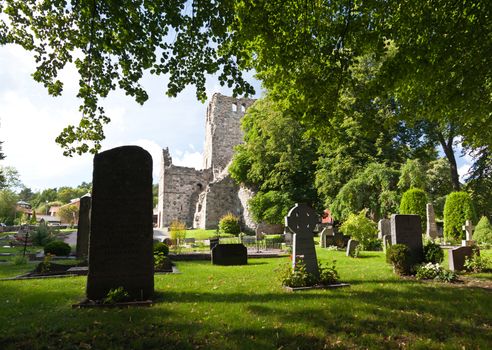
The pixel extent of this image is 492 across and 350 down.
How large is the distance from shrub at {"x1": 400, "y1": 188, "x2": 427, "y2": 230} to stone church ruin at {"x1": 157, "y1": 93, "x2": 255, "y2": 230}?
15054 mm

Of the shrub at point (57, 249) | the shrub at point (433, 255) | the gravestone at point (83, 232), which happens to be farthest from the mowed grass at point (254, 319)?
the shrub at point (57, 249)

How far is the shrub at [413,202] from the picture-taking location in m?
21.0

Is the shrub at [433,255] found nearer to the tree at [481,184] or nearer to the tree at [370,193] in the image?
the tree at [370,193]

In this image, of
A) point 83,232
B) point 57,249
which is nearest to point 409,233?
point 83,232

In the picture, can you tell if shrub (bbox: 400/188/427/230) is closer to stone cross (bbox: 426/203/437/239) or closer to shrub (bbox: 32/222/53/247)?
stone cross (bbox: 426/203/437/239)

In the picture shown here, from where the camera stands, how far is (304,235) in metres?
8.32

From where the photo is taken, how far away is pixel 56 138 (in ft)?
23.4

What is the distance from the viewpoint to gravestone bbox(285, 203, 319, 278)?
8039 mm

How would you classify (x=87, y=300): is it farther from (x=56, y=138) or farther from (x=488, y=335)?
(x=488, y=335)

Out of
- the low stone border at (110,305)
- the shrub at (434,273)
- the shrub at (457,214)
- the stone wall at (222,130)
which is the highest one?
the stone wall at (222,130)

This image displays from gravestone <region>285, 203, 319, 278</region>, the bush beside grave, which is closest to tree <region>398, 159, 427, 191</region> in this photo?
gravestone <region>285, 203, 319, 278</region>

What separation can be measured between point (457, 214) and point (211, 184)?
74.8 feet

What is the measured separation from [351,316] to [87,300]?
4658 millimetres

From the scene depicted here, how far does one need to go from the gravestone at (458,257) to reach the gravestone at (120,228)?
8857 millimetres
